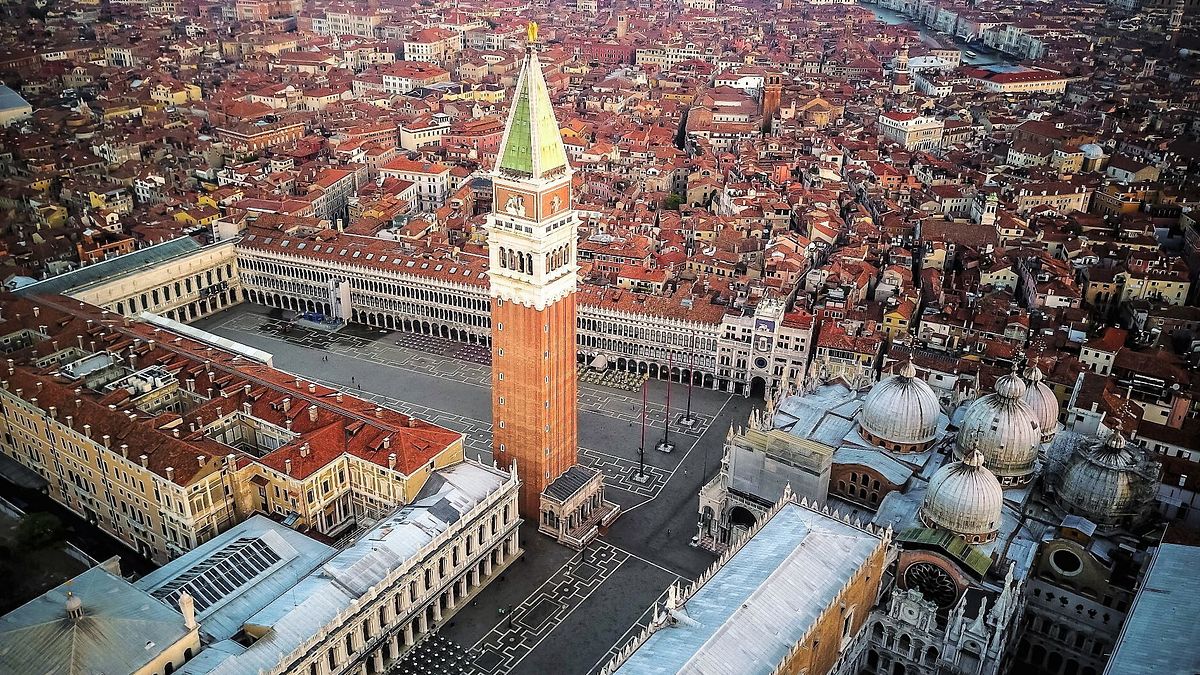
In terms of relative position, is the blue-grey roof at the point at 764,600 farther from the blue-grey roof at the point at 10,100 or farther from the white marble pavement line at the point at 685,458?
the blue-grey roof at the point at 10,100

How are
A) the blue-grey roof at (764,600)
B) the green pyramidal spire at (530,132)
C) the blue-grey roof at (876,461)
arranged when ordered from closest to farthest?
1. the blue-grey roof at (764,600)
2. the green pyramidal spire at (530,132)
3. the blue-grey roof at (876,461)

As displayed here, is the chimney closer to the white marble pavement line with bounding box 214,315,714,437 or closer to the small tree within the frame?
the small tree

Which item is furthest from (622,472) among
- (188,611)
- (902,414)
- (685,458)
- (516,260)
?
(188,611)

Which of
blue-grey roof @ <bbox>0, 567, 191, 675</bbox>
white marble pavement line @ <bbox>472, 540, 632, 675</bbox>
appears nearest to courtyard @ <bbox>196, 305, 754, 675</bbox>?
white marble pavement line @ <bbox>472, 540, 632, 675</bbox>

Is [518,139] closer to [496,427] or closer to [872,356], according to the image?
[496,427]

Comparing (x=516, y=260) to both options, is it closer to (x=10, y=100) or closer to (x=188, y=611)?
(x=188, y=611)

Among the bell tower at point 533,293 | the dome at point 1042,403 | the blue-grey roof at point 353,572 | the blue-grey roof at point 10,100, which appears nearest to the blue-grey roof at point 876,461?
the dome at point 1042,403
